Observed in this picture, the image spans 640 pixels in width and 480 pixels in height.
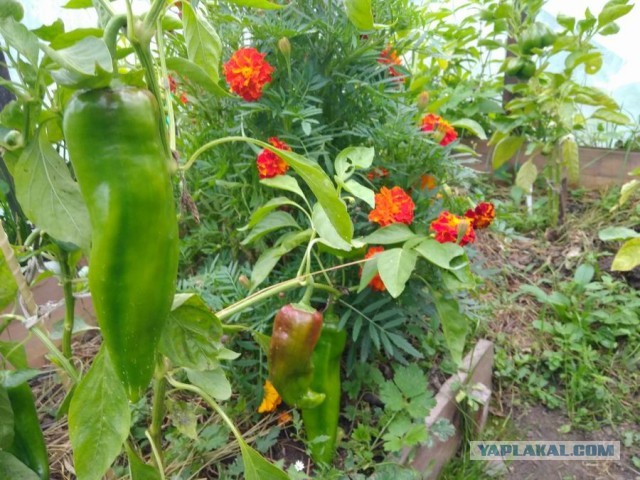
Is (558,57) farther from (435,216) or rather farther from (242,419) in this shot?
(242,419)

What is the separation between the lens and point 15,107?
1.69 ft

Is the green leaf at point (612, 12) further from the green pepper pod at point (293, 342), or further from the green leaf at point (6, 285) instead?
the green leaf at point (6, 285)

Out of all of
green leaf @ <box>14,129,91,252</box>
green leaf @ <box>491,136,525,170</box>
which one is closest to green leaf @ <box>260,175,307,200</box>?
green leaf @ <box>14,129,91,252</box>

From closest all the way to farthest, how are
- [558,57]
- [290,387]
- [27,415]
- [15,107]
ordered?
[15,107] → [27,415] → [290,387] → [558,57]

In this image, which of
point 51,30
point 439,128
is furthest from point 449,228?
point 51,30

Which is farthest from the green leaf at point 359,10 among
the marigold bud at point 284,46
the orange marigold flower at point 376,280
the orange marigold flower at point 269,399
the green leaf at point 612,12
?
the green leaf at point 612,12

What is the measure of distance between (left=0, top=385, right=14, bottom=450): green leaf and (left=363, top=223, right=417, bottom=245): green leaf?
524 mm

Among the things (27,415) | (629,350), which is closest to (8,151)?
(27,415)

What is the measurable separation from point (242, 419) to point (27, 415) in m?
0.37

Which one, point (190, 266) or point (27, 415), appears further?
point (190, 266)

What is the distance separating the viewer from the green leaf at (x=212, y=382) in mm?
616

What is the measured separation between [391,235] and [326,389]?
10.8 inches

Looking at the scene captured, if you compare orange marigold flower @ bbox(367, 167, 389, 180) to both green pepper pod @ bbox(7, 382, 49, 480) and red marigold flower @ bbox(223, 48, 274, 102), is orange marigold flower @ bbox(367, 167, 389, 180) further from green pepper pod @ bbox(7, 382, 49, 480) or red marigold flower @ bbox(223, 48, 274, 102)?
green pepper pod @ bbox(7, 382, 49, 480)

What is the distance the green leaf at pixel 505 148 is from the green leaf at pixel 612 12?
41 centimetres
